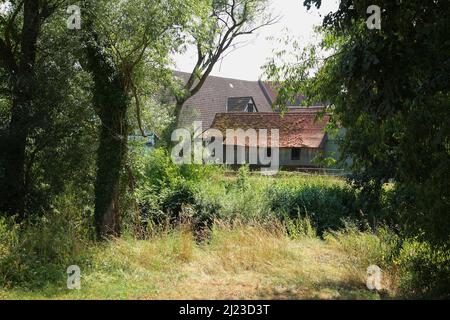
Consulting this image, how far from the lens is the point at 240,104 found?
155 ft

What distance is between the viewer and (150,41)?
37.0 ft

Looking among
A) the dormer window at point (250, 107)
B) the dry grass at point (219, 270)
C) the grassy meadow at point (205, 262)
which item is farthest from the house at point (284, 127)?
the dry grass at point (219, 270)

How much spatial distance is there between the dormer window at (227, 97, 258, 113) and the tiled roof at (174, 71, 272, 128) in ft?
1.65

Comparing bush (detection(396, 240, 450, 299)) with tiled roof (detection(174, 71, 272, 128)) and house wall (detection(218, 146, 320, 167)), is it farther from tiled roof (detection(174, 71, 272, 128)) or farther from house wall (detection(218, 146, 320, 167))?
house wall (detection(218, 146, 320, 167))

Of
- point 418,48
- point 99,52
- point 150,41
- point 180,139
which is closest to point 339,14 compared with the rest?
point 418,48

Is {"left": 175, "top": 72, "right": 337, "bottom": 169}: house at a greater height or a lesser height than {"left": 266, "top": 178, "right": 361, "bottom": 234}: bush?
greater

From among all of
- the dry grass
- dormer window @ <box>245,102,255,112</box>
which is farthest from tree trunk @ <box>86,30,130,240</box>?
dormer window @ <box>245,102,255,112</box>

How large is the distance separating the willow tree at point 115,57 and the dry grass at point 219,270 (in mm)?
1681

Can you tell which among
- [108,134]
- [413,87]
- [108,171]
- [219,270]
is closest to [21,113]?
[108,134]

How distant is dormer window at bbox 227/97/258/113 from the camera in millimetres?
46969

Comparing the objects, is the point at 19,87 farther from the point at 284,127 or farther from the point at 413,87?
the point at 284,127

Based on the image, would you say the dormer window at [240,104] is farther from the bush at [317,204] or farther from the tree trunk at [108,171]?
the tree trunk at [108,171]

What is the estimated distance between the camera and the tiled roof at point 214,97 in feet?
128

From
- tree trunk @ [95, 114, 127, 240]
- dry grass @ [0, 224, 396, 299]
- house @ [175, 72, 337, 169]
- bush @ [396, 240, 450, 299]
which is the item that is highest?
house @ [175, 72, 337, 169]
